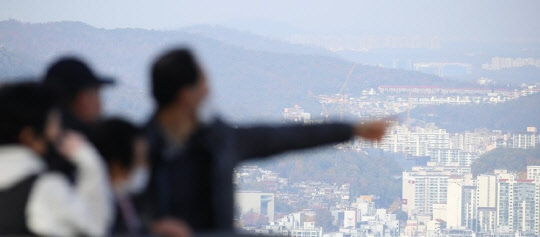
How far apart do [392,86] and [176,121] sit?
113 feet

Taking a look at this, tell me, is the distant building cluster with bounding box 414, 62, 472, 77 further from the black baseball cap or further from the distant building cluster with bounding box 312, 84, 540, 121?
the black baseball cap

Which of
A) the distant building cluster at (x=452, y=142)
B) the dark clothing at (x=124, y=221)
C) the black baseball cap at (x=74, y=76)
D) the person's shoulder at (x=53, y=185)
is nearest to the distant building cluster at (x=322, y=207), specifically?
the distant building cluster at (x=452, y=142)

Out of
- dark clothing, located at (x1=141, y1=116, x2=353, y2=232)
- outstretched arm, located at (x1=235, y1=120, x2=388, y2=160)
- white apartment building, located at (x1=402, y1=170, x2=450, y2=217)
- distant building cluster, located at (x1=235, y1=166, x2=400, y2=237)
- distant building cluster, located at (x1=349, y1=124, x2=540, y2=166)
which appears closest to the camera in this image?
dark clothing, located at (x1=141, y1=116, x2=353, y2=232)

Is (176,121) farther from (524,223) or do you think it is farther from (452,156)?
(452,156)

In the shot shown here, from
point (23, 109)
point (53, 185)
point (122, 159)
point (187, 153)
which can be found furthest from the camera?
point (187, 153)

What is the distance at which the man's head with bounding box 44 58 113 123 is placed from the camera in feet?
7.85

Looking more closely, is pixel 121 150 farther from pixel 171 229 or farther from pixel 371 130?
pixel 371 130

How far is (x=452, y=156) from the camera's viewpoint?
1547 inches

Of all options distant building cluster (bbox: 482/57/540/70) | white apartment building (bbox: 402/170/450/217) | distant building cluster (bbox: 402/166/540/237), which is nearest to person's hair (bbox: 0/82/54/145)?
distant building cluster (bbox: 402/166/540/237)

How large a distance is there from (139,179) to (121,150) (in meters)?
0.14

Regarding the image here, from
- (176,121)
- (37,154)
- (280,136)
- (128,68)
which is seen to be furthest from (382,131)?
(128,68)

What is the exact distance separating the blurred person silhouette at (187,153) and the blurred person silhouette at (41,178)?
231 millimetres

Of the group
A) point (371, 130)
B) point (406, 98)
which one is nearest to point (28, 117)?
point (371, 130)

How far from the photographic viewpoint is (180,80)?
81.9 inches
